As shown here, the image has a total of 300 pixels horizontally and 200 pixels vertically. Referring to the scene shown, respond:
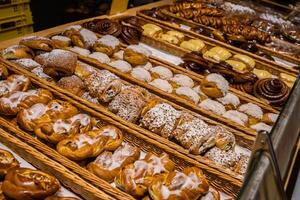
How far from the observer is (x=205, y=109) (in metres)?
2.62

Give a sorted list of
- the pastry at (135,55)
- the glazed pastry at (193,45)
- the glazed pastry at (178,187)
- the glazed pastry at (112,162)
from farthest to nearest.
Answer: the glazed pastry at (193,45)
the pastry at (135,55)
the glazed pastry at (112,162)
the glazed pastry at (178,187)

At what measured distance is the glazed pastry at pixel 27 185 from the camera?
1.64 meters

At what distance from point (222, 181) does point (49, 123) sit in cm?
107

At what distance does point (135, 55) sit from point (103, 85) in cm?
67

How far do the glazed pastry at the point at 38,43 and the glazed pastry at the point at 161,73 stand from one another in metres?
0.88

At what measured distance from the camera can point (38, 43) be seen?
288 centimetres

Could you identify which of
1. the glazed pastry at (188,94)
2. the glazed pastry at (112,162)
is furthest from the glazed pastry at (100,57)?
the glazed pastry at (112,162)

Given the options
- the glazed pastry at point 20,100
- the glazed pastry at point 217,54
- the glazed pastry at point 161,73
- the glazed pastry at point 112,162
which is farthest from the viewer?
the glazed pastry at point 217,54

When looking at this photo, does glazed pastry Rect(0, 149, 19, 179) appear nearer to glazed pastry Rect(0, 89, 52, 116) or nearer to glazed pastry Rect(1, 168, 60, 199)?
glazed pastry Rect(1, 168, 60, 199)

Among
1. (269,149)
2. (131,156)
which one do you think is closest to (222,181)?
(131,156)

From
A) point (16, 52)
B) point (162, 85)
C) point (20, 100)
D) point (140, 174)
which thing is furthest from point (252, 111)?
point (16, 52)

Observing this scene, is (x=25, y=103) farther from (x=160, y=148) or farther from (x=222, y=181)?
(x=222, y=181)

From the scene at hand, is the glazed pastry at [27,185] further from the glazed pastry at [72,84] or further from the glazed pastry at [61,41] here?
the glazed pastry at [61,41]

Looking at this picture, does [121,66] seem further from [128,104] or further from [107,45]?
[128,104]
